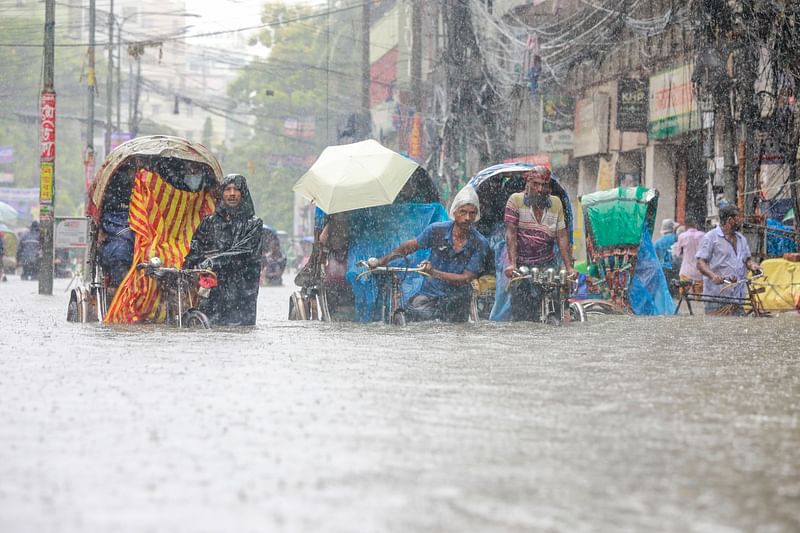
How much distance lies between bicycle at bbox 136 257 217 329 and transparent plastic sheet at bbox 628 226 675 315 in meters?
5.71

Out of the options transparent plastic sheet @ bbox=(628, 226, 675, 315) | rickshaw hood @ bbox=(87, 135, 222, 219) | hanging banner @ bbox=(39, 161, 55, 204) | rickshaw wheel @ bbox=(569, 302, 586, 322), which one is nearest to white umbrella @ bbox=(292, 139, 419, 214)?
rickshaw hood @ bbox=(87, 135, 222, 219)

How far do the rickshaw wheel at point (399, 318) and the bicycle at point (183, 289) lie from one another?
1827 mm

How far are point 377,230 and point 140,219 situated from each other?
8.99 ft

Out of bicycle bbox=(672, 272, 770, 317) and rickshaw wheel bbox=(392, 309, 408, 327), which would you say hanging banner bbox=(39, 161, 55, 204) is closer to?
rickshaw wheel bbox=(392, 309, 408, 327)

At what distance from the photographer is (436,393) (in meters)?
7.55

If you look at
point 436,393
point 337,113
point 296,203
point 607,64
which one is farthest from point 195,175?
point 296,203

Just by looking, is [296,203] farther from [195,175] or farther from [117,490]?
[117,490]

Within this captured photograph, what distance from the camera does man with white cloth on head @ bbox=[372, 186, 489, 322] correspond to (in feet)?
44.8

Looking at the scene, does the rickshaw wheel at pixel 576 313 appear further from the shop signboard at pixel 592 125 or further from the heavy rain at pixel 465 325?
the shop signboard at pixel 592 125

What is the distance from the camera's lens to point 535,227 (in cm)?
1384

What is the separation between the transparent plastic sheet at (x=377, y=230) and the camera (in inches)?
592

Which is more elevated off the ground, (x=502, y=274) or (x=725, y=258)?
(x=725, y=258)

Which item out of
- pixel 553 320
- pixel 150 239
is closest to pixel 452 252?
pixel 553 320

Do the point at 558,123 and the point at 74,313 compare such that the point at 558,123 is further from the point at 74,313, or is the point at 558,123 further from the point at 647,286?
the point at 74,313
